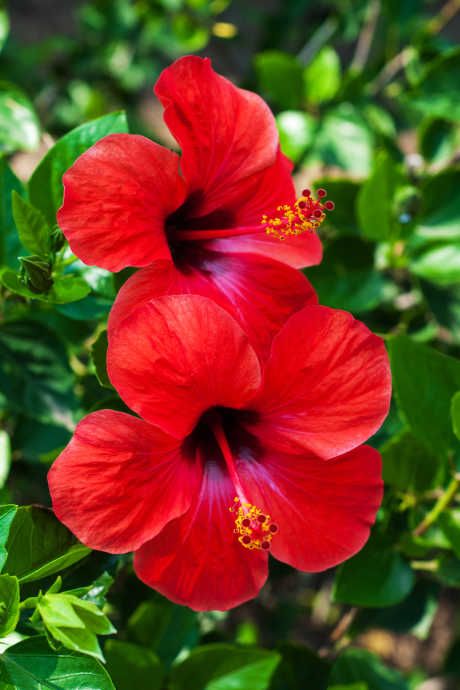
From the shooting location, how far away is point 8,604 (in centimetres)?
107

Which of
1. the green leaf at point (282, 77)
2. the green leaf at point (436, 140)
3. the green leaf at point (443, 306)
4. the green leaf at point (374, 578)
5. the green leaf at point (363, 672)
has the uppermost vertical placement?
the green leaf at point (282, 77)

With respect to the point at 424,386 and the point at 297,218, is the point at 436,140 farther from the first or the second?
the point at 297,218

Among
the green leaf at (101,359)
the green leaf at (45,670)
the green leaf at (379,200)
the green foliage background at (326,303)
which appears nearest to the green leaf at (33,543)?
the green foliage background at (326,303)

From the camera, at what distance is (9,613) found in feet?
3.50

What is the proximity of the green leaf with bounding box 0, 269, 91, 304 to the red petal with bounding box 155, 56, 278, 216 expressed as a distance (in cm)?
24

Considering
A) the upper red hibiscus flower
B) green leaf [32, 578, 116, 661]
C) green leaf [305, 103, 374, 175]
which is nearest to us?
green leaf [32, 578, 116, 661]

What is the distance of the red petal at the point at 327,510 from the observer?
1.18 m

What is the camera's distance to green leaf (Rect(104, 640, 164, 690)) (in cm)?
143

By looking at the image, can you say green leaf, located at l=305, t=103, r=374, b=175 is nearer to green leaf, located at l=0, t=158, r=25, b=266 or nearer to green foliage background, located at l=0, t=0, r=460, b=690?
green foliage background, located at l=0, t=0, r=460, b=690

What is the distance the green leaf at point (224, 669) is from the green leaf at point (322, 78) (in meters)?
1.67

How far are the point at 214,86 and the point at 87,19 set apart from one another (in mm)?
2156

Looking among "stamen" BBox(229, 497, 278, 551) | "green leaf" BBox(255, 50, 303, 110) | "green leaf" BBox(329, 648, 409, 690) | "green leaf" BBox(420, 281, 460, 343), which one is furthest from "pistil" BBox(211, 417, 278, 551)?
"green leaf" BBox(255, 50, 303, 110)

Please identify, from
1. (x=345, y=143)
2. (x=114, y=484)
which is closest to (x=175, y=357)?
(x=114, y=484)

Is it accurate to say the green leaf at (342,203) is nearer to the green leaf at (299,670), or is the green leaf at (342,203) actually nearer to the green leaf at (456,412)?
the green leaf at (456,412)
